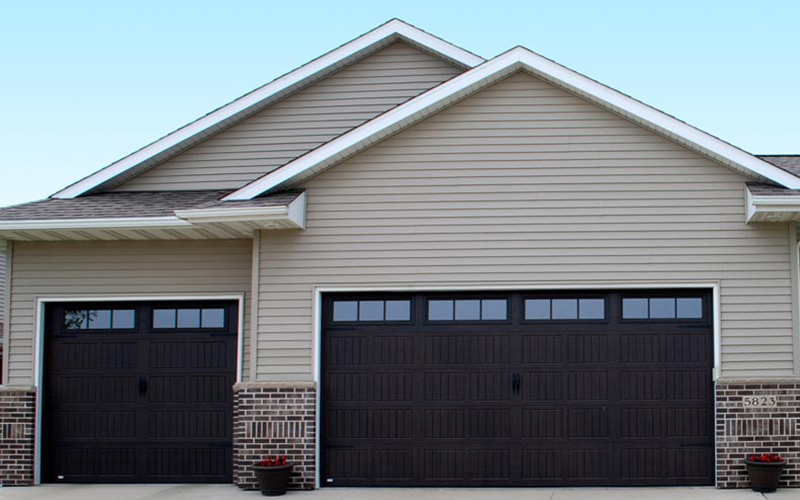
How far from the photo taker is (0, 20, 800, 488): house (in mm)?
11688

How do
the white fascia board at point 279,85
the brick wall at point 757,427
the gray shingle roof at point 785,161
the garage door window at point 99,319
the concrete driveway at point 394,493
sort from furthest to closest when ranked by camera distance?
the white fascia board at point 279,85, the gray shingle roof at point 785,161, the garage door window at point 99,319, the brick wall at point 757,427, the concrete driveway at point 394,493

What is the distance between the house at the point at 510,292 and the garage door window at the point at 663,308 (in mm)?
27

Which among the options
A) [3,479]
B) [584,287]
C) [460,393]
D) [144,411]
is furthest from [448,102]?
[3,479]

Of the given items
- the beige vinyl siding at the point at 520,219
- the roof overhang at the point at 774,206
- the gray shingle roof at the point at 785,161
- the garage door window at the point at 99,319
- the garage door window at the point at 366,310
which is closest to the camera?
the roof overhang at the point at 774,206

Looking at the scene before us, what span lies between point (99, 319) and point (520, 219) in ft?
20.0

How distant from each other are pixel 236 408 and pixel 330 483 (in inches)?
67.9

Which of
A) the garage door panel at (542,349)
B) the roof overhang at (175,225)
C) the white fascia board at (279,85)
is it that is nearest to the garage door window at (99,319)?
the roof overhang at (175,225)

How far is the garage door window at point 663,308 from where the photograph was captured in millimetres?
11914

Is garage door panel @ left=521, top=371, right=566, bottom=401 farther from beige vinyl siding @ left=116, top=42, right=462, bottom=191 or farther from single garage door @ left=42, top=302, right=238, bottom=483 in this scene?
beige vinyl siding @ left=116, top=42, right=462, bottom=191

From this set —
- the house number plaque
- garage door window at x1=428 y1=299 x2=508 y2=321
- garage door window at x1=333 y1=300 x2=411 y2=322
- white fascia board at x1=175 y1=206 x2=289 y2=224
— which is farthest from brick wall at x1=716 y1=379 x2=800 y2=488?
white fascia board at x1=175 y1=206 x2=289 y2=224

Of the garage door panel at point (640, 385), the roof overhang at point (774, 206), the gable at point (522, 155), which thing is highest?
the gable at point (522, 155)

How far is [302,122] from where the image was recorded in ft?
47.3

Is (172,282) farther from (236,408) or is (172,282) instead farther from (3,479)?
(3,479)

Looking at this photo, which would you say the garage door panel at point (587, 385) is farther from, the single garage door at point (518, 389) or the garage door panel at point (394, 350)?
the garage door panel at point (394, 350)
